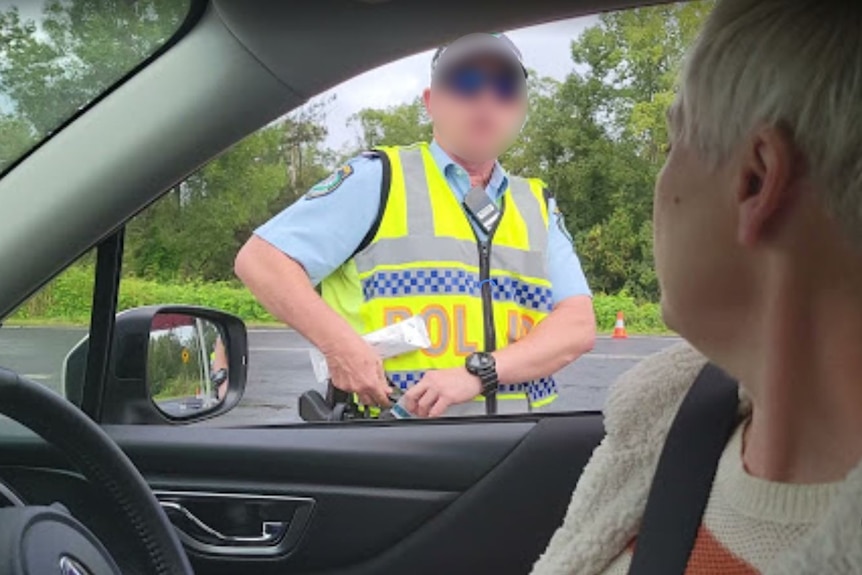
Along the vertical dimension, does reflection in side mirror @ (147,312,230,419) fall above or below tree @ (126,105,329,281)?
below

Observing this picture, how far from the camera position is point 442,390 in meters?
2.52

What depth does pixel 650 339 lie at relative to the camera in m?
2.15

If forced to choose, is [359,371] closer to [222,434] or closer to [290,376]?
[290,376]

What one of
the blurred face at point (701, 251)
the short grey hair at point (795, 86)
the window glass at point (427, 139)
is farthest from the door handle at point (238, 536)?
the short grey hair at point (795, 86)

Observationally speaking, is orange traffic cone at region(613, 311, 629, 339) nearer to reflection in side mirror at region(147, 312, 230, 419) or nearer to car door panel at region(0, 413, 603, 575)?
car door panel at region(0, 413, 603, 575)

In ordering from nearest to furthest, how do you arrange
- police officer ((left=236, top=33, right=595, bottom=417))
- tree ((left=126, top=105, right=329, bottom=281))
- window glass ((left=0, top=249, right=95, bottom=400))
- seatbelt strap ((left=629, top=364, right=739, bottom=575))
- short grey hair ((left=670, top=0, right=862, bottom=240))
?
1. short grey hair ((left=670, top=0, right=862, bottom=240))
2. seatbelt strap ((left=629, top=364, right=739, bottom=575))
3. window glass ((left=0, top=249, right=95, bottom=400))
4. tree ((left=126, top=105, right=329, bottom=281))
5. police officer ((left=236, top=33, right=595, bottom=417))

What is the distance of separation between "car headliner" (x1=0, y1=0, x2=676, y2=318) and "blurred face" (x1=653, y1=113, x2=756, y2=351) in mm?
586

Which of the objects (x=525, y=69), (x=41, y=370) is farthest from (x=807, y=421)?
(x=41, y=370)

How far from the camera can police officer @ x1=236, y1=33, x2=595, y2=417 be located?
248cm

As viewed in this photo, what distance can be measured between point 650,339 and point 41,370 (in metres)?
1.04

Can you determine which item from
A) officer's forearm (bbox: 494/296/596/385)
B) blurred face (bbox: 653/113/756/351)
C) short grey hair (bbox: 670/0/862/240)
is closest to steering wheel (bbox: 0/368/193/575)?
blurred face (bbox: 653/113/756/351)

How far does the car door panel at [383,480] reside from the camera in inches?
99.3

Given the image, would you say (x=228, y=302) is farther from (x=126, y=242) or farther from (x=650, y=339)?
(x=650, y=339)

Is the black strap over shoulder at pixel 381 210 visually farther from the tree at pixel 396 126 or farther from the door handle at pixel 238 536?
Answer: the door handle at pixel 238 536
